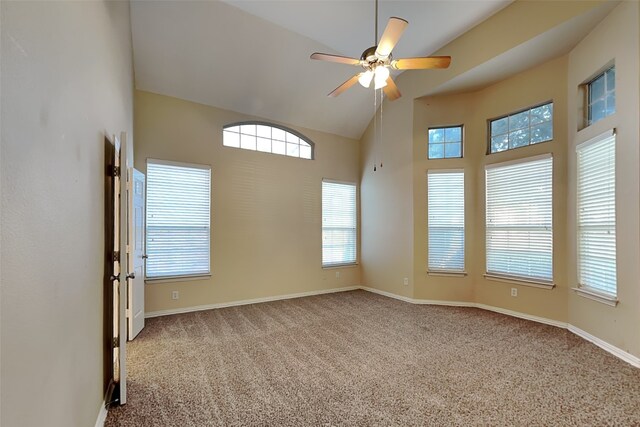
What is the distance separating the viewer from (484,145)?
15.5 feet

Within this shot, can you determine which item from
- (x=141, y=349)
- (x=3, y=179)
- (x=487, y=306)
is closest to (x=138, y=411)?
(x=141, y=349)

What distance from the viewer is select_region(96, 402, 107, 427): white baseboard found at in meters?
1.93

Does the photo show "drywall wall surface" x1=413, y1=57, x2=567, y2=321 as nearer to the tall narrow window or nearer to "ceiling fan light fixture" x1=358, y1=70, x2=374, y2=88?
the tall narrow window

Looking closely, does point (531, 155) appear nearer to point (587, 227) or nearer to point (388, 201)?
point (587, 227)

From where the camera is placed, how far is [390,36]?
2311mm

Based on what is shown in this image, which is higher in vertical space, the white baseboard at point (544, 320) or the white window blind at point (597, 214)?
the white window blind at point (597, 214)

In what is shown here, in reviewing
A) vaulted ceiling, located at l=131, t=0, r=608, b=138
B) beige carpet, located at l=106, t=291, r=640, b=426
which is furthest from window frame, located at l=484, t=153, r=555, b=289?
vaulted ceiling, located at l=131, t=0, r=608, b=138

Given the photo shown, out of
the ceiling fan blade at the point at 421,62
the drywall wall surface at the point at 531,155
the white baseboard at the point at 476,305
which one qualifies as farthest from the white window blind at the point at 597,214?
the ceiling fan blade at the point at 421,62

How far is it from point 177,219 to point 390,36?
376 centimetres

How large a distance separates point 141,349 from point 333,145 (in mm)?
4685

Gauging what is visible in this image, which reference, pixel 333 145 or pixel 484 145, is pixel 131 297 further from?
pixel 484 145

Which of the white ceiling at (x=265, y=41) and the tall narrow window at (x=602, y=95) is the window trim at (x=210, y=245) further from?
the tall narrow window at (x=602, y=95)

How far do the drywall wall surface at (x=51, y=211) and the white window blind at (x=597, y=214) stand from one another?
15.2 ft

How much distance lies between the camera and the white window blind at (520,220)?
4043mm
